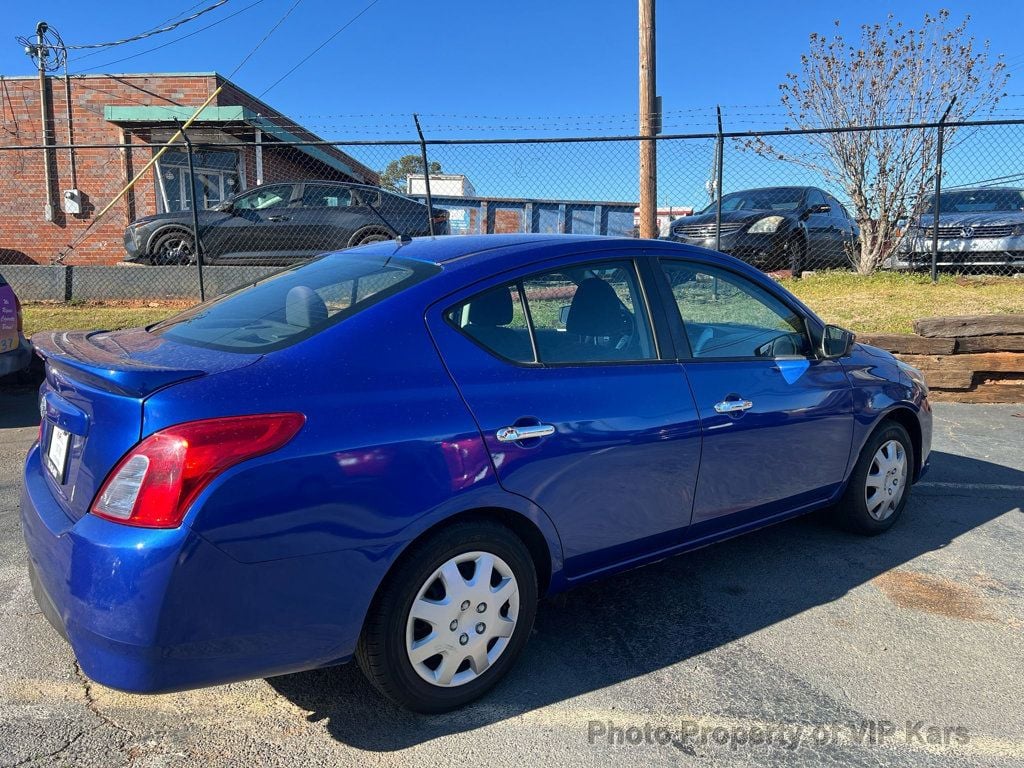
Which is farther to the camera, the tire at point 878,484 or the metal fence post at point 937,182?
the metal fence post at point 937,182

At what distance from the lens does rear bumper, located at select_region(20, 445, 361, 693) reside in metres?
2.07

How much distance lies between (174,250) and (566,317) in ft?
32.8

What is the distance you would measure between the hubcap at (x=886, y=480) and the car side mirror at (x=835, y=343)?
657 mm

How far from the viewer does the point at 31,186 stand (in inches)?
677

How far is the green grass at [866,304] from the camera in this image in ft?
30.3

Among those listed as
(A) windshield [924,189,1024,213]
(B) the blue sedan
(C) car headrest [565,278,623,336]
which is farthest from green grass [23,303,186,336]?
(A) windshield [924,189,1024,213]

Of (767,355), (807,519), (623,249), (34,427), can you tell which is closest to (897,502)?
(807,519)

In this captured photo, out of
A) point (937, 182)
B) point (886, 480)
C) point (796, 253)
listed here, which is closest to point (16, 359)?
point (886, 480)

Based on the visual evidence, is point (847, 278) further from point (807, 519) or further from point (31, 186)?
point (31, 186)

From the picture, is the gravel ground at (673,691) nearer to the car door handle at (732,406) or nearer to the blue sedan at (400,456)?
the blue sedan at (400,456)

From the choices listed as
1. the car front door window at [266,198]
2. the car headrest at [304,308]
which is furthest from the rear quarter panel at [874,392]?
the car front door window at [266,198]

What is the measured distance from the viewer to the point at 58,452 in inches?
99.2

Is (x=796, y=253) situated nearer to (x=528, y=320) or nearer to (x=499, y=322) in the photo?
(x=528, y=320)

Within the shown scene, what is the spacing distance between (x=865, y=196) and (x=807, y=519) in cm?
822
